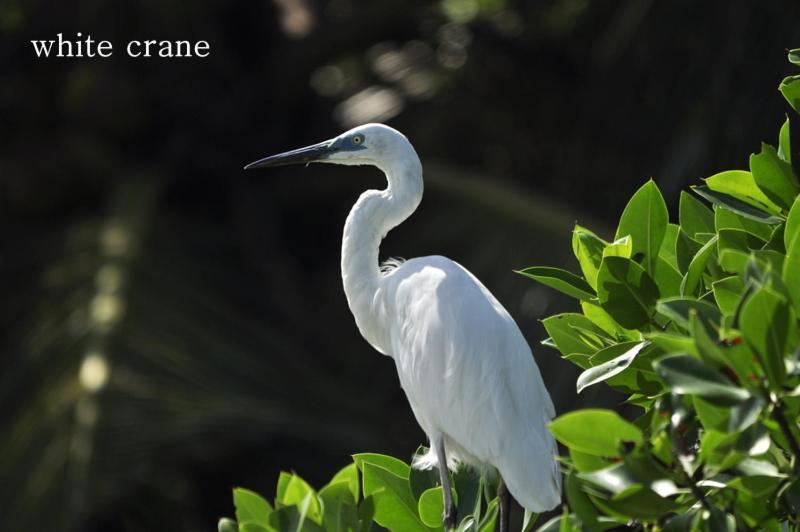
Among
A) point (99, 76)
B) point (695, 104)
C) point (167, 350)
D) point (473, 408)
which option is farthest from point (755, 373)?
point (99, 76)

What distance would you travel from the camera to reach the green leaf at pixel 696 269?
1.68 metres

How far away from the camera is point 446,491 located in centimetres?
215

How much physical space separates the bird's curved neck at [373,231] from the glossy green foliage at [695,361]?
769mm

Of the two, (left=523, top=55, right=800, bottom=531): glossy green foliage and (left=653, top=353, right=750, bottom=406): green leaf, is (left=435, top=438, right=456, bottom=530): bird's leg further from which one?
(left=653, top=353, right=750, bottom=406): green leaf

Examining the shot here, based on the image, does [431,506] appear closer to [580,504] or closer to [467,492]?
[467,492]

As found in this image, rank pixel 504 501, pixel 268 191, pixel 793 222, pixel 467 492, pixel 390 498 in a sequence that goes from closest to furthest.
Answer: pixel 793 222
pixel 390 498
pixel 467 492
pixel 504 501
pixel 268 191

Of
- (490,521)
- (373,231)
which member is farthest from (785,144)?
(373,231)

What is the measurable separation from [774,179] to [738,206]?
0.07 metres

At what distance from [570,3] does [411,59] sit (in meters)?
0.76

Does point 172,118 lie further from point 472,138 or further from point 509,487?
point 509,487

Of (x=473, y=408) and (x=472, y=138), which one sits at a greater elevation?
(x=472, y=138)

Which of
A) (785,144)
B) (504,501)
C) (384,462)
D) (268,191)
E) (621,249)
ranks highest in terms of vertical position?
(268,191)

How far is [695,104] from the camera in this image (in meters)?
4.11

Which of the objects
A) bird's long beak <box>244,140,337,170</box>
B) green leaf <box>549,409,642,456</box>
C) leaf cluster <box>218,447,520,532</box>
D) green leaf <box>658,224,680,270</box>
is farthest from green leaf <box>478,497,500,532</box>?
bird's long beak <box>244,140,337,170</box>
